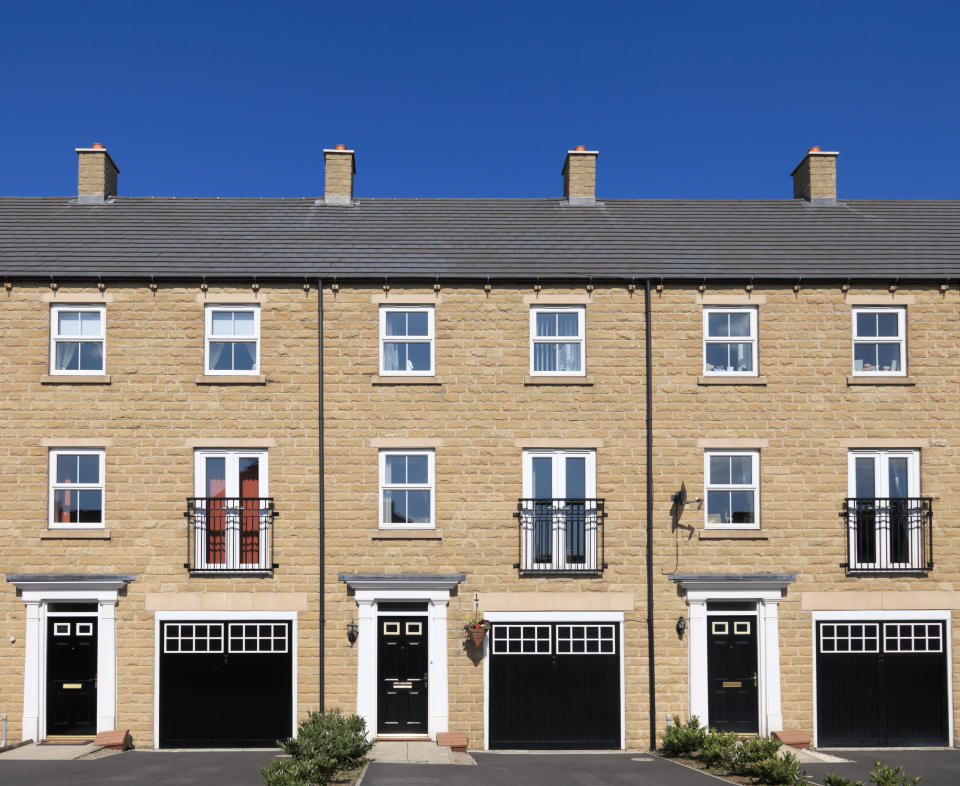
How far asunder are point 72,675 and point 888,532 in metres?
15.4

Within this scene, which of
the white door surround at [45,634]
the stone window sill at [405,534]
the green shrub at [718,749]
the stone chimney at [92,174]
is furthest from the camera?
the stone chimney at [92,174]

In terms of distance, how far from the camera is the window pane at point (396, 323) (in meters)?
20.2

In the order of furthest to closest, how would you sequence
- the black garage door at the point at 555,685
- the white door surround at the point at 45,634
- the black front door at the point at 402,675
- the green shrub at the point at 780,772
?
1. the black garage door at the point at 555,685
2. the black front door at the point at 402,675
3. the white door surround at the point at 45,634
4. the green shrub at the point at 780,772

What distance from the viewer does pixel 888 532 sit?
65.1 feet

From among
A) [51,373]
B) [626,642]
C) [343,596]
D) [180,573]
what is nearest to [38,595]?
[180,573]

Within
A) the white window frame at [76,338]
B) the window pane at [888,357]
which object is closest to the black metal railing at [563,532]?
the window pane at [888,357]

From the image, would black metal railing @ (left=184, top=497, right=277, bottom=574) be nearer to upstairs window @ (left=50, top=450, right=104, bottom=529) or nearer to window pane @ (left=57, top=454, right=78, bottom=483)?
upstairs window @ (left=50, top=450, right=104, bottom=529)

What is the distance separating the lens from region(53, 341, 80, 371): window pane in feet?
65.4

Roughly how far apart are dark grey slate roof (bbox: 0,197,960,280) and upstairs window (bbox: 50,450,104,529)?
351cm

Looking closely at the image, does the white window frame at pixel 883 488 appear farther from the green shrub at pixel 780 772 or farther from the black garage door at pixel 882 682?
the green shrub at pixel 780 772

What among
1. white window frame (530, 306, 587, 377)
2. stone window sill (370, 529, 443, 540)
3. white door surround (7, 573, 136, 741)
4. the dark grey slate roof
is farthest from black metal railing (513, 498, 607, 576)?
white door surround (7, 573, 136, 741)

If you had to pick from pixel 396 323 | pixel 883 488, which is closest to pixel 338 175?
pixel 396 323

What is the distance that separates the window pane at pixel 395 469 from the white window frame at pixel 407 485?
0.15 feet

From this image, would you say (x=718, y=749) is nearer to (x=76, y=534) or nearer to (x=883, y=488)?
(x=883, y=488)
